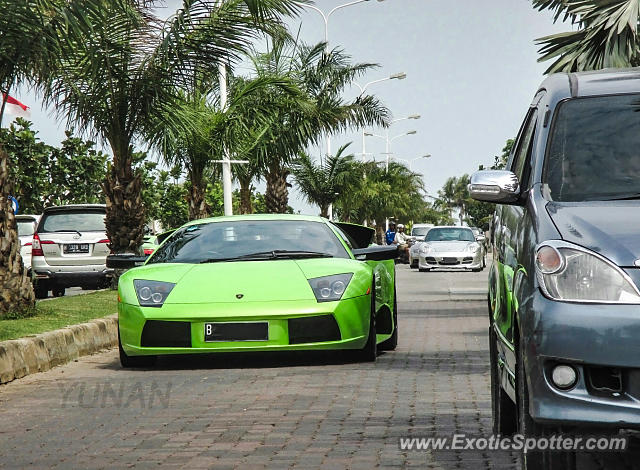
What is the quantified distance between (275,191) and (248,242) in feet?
86.2

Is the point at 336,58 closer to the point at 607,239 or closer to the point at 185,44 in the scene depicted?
the point at 185,44

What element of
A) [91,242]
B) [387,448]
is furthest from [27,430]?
[91,242]

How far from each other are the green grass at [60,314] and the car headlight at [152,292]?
1.44 meters

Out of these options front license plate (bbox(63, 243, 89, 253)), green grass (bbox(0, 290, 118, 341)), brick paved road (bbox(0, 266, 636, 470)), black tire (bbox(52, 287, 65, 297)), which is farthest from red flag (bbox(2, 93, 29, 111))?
brick paved road (bbox(0, 266, 636, 470))

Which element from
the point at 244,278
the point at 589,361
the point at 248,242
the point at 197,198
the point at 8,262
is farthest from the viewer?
the point at 197,198

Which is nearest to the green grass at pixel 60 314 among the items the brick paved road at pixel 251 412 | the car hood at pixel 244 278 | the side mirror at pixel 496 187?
the brick paved road at pixel 251 412

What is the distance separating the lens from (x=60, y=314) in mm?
13984

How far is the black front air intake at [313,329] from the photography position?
975 centimetres


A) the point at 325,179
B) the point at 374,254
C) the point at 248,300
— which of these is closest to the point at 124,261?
the point at 248,300

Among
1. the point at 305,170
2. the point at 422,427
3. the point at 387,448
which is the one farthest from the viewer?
the point at 305,170

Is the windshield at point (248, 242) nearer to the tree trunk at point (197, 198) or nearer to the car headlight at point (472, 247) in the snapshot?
the tree trunk at point (197, 198)

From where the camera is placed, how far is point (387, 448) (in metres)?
6.25

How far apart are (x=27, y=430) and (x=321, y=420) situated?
1727mm

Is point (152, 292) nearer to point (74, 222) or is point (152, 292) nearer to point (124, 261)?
point (124, 261)
